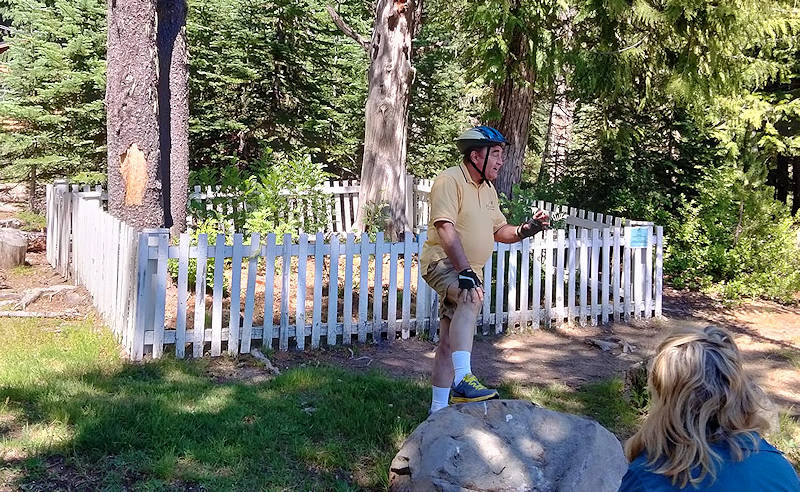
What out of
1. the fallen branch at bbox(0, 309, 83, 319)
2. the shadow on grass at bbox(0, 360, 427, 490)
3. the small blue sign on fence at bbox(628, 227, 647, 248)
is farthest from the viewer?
the small blue sign on fence at bbox(628, 227, 647, 248)

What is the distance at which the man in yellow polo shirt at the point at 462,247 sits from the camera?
461 cm

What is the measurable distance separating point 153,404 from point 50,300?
3.75m

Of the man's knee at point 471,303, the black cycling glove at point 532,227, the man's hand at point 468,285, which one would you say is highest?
the black cycling glove at point 532,227

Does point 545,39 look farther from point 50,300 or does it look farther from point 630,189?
point 50,300

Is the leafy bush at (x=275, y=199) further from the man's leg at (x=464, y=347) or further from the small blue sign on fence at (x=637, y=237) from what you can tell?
the man's leg at (x=464, y=347)

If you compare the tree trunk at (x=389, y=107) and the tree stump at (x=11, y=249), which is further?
the tree trunk at (x=389, y=107)

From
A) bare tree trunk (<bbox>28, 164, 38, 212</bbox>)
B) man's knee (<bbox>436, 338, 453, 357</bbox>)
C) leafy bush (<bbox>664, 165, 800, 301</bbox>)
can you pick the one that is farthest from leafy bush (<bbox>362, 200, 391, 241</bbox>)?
bare tree trunk (<bbox>28, 164, 38, 212</bbox>)

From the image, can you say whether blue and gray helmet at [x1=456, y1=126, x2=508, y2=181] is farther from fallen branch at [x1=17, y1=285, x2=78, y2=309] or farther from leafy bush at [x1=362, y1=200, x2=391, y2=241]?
leafy bush at [x1=362, y1=200, x2=391, y2=241]

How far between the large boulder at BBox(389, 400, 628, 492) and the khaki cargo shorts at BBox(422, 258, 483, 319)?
2.50 feet

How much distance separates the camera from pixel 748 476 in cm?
194

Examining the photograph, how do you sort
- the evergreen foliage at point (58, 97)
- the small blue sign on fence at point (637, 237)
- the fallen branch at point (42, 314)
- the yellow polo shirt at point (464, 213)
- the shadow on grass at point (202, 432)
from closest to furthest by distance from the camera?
1. the shadow on grass at point (202, 432)
2. the yellow polo shirt at point (464, 213)
3. the fallen branch at point (42, 314)
4. the small blue sign on fence at point (637, 237)
5. the evergreen foliage at point (58, 97)

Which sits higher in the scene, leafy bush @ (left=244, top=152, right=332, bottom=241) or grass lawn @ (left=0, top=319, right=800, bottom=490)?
leafy bush @ (left=244, top=152, right=332, bottom=241)

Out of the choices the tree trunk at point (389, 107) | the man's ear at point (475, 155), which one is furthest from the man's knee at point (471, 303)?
the tree trunk at point (389, 107)

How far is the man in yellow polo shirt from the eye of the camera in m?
4.61
